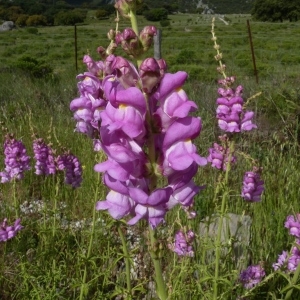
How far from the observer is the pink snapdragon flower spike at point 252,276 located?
2.44 meters

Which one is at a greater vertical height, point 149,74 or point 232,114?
point 149,74

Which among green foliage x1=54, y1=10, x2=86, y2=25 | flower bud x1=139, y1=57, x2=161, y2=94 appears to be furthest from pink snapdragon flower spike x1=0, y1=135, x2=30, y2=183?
green foliage x1=54, y1=10, x2=86, y2=25

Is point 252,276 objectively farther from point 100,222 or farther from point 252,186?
point 100,222

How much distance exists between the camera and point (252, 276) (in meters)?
2.47

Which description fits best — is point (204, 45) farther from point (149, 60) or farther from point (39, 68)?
point (149, 60)

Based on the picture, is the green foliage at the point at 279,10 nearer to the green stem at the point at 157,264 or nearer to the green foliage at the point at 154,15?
the green foliage at the point at 154,15

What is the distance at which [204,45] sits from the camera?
115 feet

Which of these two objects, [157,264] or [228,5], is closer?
[157,264]

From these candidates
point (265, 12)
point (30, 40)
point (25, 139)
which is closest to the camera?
point (25, 139)

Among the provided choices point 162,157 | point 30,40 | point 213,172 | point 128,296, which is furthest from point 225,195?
point 30,40

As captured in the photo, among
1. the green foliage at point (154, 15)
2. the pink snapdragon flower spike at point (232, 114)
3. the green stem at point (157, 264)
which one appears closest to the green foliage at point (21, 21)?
the green foliage at point (154, 15)

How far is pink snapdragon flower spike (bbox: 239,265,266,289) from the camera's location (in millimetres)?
2439

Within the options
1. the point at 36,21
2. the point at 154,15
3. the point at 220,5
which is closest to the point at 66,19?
the point at 36,21

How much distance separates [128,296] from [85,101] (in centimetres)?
81
